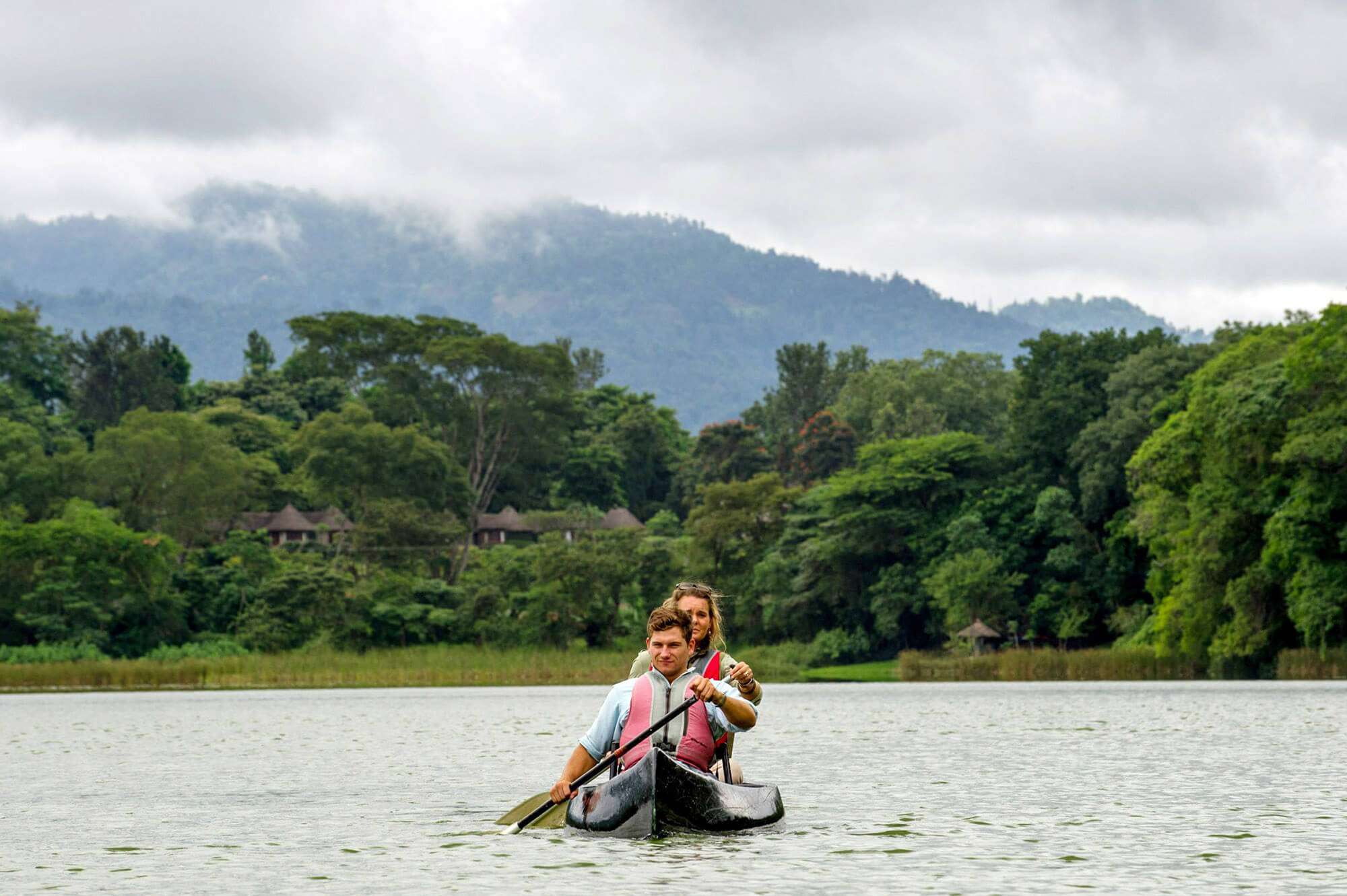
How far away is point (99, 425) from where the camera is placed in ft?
363

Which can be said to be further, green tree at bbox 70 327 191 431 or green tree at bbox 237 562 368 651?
green tree at bbox 70 327 191 431

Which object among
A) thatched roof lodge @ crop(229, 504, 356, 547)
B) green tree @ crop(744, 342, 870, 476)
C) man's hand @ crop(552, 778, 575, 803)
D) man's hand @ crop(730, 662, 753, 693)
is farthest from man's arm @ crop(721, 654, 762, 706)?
green tree @ crop(744, 342, 870, 476)

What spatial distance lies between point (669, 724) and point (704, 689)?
5.06ft

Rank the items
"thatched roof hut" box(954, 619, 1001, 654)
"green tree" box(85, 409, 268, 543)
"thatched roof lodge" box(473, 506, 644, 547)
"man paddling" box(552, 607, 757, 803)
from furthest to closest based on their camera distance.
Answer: "thatched roof lodge" box(473, 506, 644, 547)
"green tree" box(85, 409, 268, 543)
"thatched roof hut" box(954, 619, 1001, 654)
"man paddling" box(552, 607, 757, 803)

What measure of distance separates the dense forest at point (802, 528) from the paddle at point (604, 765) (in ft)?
132

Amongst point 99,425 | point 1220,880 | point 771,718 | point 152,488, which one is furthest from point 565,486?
point 1220,880

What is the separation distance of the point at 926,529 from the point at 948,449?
4058mm

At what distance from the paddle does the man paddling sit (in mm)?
88

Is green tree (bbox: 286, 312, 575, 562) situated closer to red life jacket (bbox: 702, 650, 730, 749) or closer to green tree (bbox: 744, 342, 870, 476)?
green tree (bbox: 744, 342, 870, 476)

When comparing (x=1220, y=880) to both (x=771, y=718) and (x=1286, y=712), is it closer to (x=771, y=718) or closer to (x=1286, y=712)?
(x=1286, y=712)

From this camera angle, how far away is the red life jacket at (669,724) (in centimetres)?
1345

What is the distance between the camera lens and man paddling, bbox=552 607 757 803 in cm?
1301

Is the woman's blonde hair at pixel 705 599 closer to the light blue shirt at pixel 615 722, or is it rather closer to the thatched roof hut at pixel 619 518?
the light blue shirt at pixel 615 722

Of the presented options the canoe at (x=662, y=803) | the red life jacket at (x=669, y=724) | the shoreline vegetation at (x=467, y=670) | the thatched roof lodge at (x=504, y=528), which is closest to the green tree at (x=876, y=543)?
the shoreline vegetation at (x=467, y=670)
